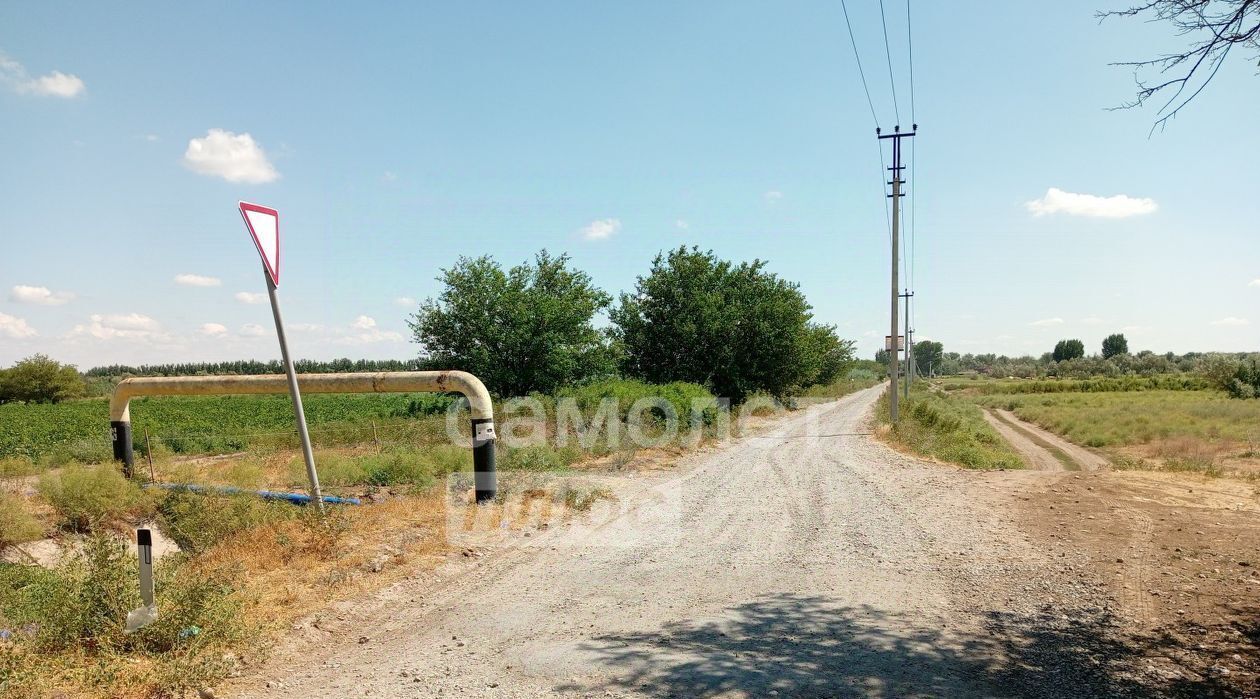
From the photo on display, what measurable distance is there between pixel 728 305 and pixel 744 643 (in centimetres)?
2775

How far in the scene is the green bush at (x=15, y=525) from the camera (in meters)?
7.89

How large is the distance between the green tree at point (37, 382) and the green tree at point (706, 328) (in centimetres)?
5317

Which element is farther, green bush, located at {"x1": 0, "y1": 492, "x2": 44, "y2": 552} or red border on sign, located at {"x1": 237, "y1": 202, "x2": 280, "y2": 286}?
green bush, located at {"x1": 0, "y1": 492, "x2": 44, "y2": 552}

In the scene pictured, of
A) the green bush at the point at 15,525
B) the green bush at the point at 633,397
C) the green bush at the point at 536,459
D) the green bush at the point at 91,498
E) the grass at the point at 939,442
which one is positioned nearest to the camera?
the green bush at the point at 15,525

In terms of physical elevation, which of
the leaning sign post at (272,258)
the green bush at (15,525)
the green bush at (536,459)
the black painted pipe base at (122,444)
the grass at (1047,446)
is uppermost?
the leaning sign post at (272,258)

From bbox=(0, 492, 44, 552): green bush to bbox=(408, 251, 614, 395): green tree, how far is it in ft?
55.7

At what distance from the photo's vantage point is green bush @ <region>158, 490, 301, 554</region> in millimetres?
7480

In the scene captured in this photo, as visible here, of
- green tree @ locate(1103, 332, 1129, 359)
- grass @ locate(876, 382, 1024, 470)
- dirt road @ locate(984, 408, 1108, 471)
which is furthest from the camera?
green tree @ locate(1103, 332, 1129, 359)

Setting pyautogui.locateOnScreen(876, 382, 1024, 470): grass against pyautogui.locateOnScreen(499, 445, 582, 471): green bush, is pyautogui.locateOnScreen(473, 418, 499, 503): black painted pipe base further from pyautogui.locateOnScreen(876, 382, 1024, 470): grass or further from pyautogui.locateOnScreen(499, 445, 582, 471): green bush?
pyautogui.locateOnScreen(876, 382, 1024, 470): grass

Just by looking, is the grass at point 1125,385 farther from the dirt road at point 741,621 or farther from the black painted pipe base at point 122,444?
the black painted pipe base at point 122,444

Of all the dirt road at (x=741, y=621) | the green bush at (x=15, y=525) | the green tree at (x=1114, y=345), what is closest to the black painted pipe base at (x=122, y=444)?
the green bush at (x=15, y=525)

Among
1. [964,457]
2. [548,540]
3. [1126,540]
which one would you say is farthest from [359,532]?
[964,457]

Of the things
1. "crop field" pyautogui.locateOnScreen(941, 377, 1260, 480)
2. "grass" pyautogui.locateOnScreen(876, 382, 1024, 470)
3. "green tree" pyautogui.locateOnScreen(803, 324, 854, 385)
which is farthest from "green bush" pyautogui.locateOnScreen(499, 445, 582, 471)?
"green tree" pyautogui.locateOnScreen(803, 324, 854, 385)

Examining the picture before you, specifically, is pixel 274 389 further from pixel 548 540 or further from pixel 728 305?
pixel 728 305
